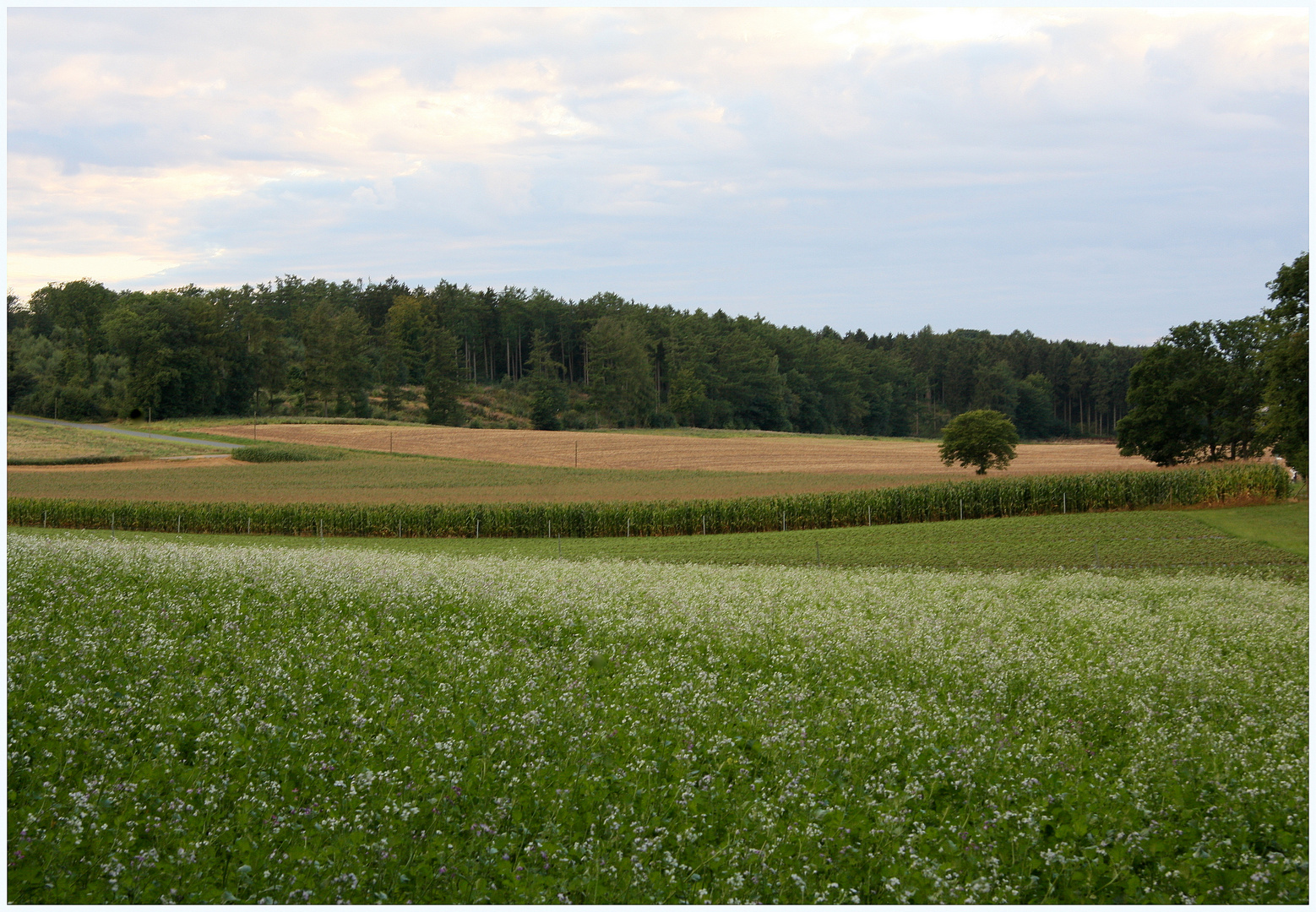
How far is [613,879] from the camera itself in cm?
589

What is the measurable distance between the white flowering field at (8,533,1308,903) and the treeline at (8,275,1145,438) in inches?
2805

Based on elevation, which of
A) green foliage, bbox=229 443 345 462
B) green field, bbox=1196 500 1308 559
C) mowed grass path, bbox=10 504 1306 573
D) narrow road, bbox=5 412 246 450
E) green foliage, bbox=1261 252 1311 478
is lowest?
mowed grass path, bbox=10 504 1306 573

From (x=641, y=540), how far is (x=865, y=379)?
9743 cm

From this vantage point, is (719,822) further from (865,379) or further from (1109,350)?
(1109,350)

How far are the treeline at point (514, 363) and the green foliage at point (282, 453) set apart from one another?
18.8 metres

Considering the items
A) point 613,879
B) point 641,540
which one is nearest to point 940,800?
point 613,879

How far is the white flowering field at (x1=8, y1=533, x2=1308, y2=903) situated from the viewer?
19.4 ft

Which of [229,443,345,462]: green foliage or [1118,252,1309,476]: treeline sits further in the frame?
[229,443,345,462]: green foliage

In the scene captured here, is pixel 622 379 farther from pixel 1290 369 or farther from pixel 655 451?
pixel 1290 369

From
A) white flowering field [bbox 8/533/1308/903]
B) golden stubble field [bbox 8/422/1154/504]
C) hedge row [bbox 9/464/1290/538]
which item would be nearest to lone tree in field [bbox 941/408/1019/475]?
golden stubble field [bbox 8/422/1154/504]

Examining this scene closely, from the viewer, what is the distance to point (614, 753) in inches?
303

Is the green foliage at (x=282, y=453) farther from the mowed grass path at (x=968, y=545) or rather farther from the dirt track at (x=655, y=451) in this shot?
the mowed grass path at (x=968, y=545)

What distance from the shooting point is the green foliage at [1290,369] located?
120 feet

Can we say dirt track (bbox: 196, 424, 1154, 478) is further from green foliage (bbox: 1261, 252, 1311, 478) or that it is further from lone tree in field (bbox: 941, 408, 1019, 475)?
green foliage (bbox: 1261, 252, 1311, 478)
